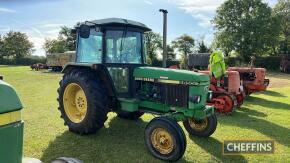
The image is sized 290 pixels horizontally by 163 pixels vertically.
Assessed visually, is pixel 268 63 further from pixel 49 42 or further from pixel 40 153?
pixel 49 42

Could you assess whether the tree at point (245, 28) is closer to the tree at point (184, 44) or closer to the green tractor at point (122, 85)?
the tree at point (184, 44)

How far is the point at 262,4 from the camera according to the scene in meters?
46.2

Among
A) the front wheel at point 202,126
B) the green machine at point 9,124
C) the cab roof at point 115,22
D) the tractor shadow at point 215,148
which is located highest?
A: the cab roof at point 115,22

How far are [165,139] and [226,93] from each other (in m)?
4.67

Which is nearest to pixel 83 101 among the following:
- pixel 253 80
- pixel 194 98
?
pixel 194 98

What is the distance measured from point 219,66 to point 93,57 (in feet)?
16.2

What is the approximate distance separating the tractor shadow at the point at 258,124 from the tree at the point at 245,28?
3587 cm

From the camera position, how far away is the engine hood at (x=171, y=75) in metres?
5.88

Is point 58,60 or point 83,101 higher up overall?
point 58,60

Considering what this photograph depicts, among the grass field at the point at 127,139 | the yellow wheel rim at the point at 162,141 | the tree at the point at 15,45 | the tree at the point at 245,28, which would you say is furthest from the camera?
the tree at the point at 15,45

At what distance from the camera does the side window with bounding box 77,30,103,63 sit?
21.4ft

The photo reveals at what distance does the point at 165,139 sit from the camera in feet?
17.4

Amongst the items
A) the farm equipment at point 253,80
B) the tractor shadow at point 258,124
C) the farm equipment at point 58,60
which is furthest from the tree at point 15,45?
the tractor shadow at point 258,124

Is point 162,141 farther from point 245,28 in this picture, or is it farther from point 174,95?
point 245,28
